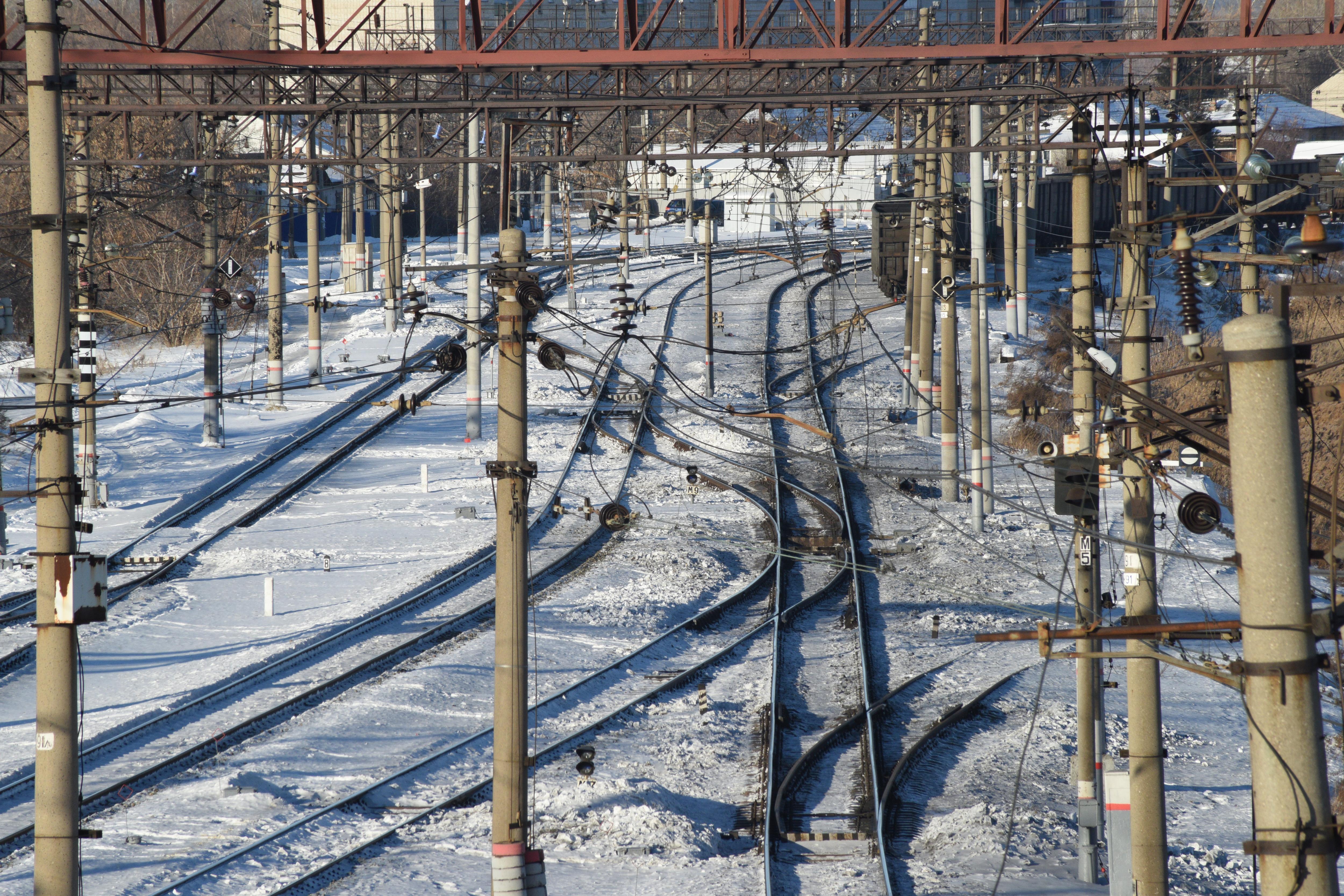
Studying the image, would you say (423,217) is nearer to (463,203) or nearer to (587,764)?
(463,203)

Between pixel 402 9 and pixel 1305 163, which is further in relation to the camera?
pixel 402 9

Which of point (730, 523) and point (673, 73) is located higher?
point (673, 73)

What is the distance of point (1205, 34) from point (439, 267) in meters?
47.8

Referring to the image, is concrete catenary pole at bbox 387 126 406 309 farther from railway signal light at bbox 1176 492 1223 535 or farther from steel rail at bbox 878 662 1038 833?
railway signal light at bbox 1176 492 1223 535

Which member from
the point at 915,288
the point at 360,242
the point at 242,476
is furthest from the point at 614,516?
the point at 360,242

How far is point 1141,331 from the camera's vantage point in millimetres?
→ 9359

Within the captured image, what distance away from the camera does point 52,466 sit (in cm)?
824

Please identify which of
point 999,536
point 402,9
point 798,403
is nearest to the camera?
point 999,536

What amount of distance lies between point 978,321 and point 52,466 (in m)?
15.8

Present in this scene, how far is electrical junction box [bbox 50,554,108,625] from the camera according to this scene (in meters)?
8.21

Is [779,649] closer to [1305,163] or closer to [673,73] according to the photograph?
[673,73]

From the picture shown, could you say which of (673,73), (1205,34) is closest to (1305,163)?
(1205,34)

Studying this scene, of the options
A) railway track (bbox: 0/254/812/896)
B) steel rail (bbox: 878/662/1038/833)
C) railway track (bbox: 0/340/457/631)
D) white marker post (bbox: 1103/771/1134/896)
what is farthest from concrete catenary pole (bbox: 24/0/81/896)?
railway track (bbox: 0/254/812/896)

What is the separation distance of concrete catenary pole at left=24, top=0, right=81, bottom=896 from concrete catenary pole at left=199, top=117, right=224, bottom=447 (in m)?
13.6
